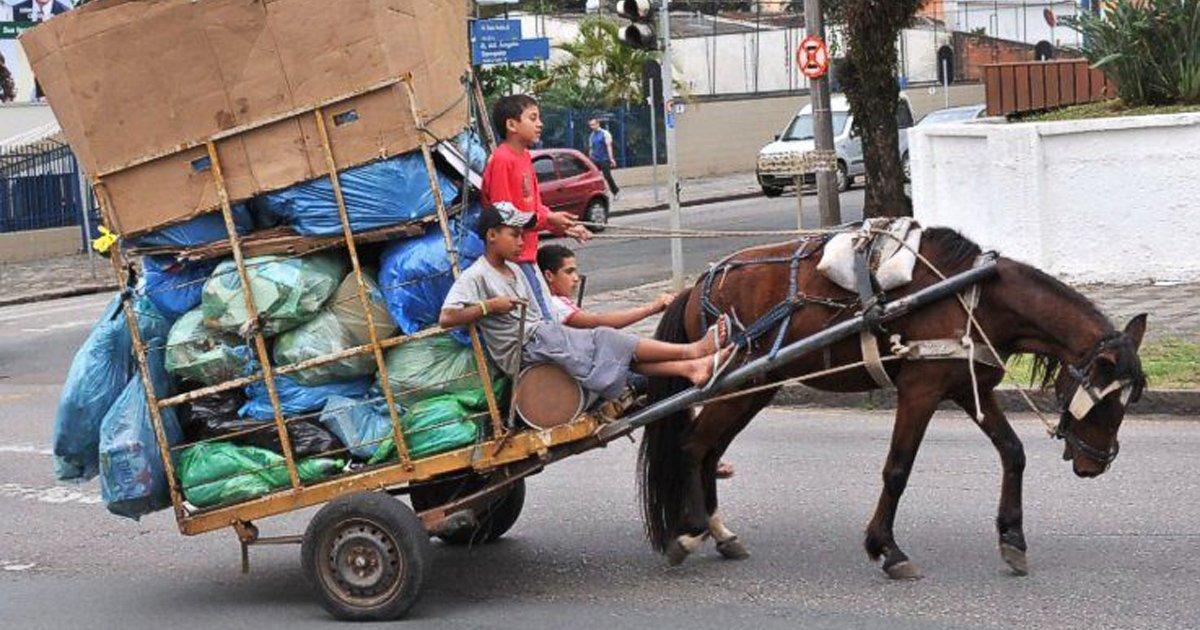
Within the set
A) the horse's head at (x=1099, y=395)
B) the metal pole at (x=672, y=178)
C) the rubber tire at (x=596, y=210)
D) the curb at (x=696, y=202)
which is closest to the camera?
the horse's head at (x=1099, y=395)

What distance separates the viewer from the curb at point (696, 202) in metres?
35.2

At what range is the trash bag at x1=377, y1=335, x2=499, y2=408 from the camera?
283 inches

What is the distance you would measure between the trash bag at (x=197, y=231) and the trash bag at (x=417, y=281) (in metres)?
0.65

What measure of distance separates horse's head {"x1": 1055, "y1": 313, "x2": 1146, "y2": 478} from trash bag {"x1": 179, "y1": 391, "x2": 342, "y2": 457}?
3.02 metres

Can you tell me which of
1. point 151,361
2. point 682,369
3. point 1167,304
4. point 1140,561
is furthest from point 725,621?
point 1167,304

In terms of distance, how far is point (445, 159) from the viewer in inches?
289

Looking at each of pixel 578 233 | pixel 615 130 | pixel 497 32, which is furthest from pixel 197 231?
pixel 615 130

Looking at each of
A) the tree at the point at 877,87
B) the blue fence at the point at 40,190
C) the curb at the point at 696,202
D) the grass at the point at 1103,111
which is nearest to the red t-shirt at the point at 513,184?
the grass at the point at 1103,111

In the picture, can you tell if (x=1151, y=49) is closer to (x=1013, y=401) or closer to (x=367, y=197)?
(x=1013, y=401)

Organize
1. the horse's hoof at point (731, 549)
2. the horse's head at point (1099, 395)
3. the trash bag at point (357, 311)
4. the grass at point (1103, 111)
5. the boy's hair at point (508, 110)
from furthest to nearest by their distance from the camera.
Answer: the grass at point (1103, 111) < the horse's hoof at point (731, 549) < the boy's hair at point (508, 110) < the trash bag at point (357, 311) < the horse's head at point (1099, 395)

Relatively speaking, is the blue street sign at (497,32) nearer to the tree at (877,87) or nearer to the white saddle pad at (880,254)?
the tree at (877,87)

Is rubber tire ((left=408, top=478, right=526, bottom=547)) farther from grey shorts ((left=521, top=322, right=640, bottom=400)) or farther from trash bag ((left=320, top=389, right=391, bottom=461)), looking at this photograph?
grey shorts ((left=521, top=322, right=640, bottom=400))

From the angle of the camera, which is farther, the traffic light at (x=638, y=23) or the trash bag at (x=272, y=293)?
the traffic light at (x=638, y=23)

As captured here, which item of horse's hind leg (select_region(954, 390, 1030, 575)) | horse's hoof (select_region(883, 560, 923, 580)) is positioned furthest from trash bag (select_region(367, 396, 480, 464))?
horse's hind leg (select_region(954, 390, 1030, 575))
